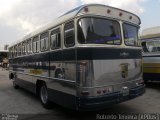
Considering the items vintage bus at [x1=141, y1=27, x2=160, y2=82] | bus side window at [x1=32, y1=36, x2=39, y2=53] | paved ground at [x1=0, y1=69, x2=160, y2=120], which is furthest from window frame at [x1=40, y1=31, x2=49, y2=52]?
vintage bus at [x1=141, y1=27, x2=160, y2=82]

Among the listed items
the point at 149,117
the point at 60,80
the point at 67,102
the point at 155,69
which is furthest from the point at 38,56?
the point at 155,69

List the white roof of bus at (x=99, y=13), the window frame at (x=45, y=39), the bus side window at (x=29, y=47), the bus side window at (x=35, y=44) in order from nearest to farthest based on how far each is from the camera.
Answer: the white roof of bus at (x=99, y=13) → the window frame at (x=45, y=39) → the bus side window at (x=35, y=44) → the bus side window at (x=29, y=47)

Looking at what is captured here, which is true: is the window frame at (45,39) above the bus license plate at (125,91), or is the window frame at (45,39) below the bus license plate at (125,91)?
above

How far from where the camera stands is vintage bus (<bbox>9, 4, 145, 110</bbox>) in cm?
629

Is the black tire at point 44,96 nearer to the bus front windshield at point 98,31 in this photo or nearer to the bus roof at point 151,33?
the bus front windshield at point 98,31

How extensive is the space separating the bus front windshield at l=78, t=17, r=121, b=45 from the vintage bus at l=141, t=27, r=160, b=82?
4884mm

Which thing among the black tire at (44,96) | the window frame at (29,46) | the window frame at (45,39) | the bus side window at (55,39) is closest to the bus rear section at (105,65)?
the bus side window at (55,39)

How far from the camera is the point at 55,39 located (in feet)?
25.1

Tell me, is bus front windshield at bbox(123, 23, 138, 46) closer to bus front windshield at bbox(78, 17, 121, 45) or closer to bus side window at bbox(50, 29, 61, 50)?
bus front windshield at bbox(78, 17, 121, 45)

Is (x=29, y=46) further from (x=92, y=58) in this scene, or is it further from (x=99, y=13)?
(x=92, y=58)

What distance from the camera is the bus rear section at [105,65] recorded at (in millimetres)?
6242

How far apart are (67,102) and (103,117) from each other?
48.5 inches

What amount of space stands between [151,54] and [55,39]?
5753 millimetres

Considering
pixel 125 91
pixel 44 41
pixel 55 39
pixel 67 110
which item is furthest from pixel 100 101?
pixel 44 41
